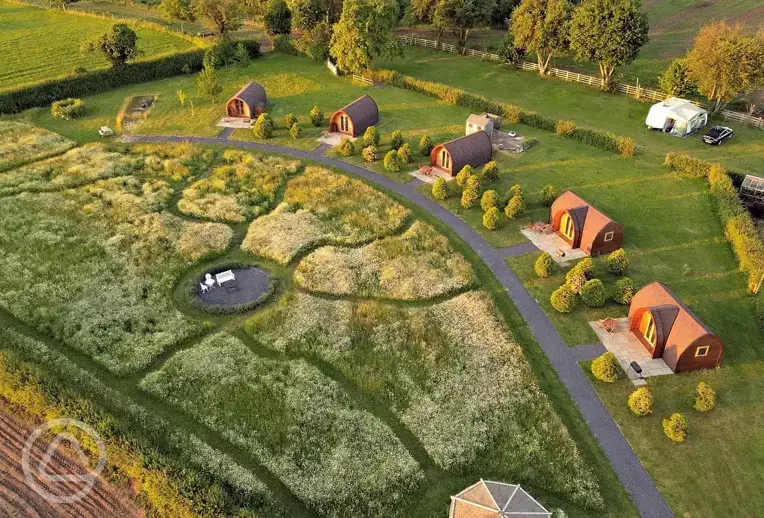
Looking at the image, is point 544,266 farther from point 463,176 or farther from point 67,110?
point 67,110

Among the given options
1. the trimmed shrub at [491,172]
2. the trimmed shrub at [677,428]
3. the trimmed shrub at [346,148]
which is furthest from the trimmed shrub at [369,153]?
the trimmed shrub at [677,428]

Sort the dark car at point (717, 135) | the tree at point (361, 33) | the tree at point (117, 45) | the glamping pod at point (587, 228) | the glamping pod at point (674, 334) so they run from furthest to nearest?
the tree at point (117, 45) < the tree at point (361, 33) < the dark car at point (717, 135) < the glamping pod at point (587, 228) < the glamping pod at point (674, 334)

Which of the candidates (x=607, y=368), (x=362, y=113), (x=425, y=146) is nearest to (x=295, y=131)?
(x=362, y=113)

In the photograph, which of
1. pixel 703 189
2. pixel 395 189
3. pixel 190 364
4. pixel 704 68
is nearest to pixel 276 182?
pixel 395 189

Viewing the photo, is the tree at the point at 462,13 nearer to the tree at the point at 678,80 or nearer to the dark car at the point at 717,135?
the tree at the point at 678,80

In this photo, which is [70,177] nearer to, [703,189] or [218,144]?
[218,144]

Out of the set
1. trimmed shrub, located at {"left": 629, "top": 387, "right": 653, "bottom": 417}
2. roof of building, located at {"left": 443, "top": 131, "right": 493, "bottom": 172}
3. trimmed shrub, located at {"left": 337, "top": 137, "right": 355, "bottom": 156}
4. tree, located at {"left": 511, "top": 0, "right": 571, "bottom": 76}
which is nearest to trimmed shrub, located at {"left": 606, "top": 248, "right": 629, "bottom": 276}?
trimmed shrub, located at {"left": 629, "top": 387, "right": 653, "bottom": 417}

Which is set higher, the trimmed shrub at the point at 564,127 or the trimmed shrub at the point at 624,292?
the trimmed shrub at the point at 564,127
